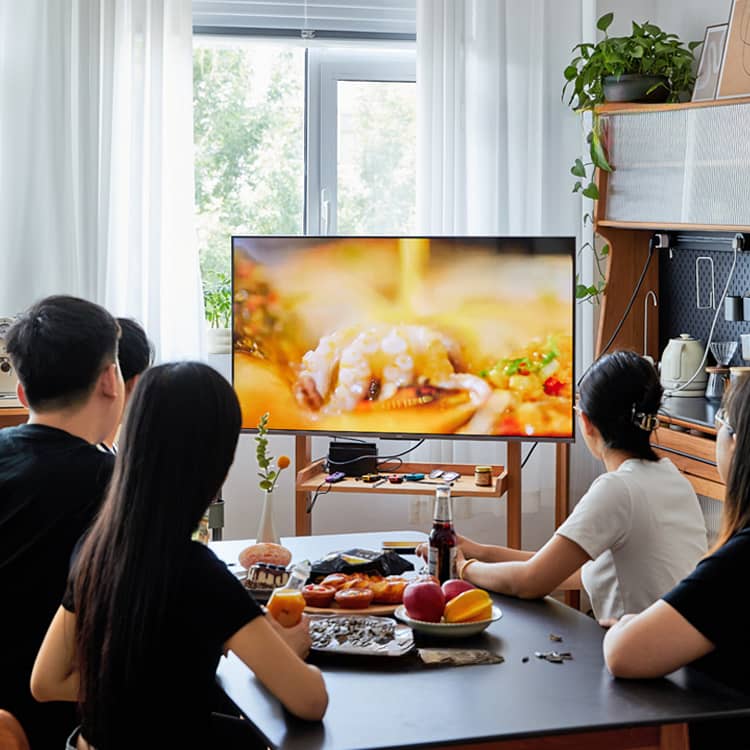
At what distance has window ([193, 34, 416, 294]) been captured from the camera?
4.73 metres

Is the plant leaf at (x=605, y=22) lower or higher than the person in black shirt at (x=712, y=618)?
higher

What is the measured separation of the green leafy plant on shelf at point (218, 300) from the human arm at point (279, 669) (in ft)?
10.2

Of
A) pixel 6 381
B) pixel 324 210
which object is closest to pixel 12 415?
pixel 6 381

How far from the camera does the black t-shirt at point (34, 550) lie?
198 cm

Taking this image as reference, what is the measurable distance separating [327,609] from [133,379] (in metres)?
0.77

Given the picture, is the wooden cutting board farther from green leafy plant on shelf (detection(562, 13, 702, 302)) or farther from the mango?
green leafy plant on shelf (detection(562, 13, 702, 302))

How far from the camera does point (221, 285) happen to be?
4766 millimetres

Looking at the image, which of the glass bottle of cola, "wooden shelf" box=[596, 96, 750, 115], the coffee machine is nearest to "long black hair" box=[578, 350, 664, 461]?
the glass bottle of cola

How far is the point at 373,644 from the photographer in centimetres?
198

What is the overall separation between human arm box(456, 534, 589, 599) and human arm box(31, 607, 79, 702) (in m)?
0.86

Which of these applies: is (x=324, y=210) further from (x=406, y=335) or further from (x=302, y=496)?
(x=302, y=496)

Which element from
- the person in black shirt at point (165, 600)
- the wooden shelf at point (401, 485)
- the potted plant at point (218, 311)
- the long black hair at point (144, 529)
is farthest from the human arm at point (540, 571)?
the potted plant at point (218, 311)

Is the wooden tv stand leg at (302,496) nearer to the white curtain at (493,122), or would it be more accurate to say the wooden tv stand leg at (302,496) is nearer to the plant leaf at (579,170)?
the white curtain at (493,122)

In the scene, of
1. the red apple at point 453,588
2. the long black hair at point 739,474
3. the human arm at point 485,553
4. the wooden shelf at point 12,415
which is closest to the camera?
the long black hair at point 739,474
